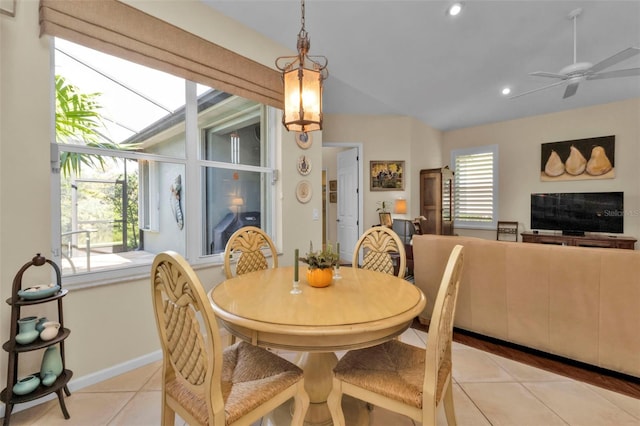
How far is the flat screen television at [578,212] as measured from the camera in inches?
179

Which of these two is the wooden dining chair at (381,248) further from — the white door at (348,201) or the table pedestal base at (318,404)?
the white door at (348,201)

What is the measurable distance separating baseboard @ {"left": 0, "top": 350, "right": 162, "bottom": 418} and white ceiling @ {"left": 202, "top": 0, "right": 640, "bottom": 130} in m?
2.97

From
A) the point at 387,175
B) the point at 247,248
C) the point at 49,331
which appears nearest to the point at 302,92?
the point at 247,248

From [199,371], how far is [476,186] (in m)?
6.30

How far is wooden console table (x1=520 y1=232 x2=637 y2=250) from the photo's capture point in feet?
14.0

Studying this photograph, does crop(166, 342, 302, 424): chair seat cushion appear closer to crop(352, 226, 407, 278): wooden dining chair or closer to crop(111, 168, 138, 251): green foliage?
crop(352, 226, 407, 278): wooden dining chair

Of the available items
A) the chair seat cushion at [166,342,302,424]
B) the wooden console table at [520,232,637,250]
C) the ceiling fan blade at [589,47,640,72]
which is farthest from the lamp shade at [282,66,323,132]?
the wooden console table at [520,232,637,250]

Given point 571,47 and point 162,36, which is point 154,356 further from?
point 571,47

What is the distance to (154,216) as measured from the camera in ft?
8.11

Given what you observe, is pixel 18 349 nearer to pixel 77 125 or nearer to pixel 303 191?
pixel 77 125

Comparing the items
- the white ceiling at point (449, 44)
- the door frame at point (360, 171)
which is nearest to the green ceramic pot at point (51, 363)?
the white ceiling at point (449, 44)

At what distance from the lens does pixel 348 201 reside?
565 centimetres

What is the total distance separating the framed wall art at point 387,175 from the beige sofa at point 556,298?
2.85m

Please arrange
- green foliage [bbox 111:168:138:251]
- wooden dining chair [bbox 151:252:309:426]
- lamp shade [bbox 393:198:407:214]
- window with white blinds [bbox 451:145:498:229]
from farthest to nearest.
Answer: window with white blinds [bbox 451:145:498:229] → lamp shade [bbox 393:198:407:214] → green foliage [bbox 111:168:138:251] → wooden dining chair [bbox 151:252:309:426]
